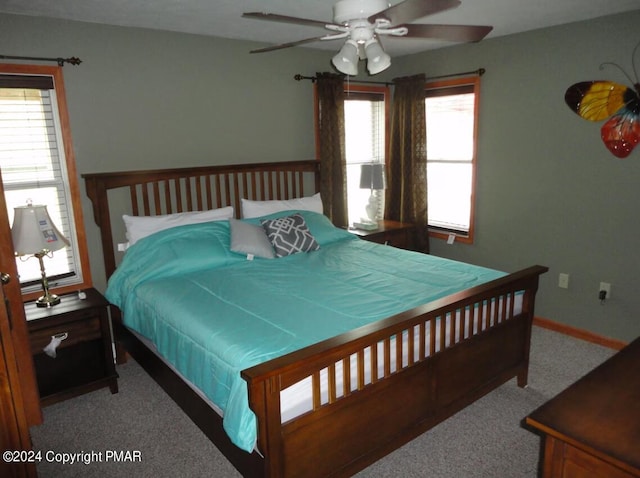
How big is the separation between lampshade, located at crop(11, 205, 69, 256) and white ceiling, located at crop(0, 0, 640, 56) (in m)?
1.16

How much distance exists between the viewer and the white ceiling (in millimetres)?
2637

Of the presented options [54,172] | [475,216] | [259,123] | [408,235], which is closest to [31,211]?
[54,172]

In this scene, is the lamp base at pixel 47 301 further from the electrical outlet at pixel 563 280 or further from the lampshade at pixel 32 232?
the electrical outlet at pixel 563 280

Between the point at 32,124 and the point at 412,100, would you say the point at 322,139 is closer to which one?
the point at 412,100

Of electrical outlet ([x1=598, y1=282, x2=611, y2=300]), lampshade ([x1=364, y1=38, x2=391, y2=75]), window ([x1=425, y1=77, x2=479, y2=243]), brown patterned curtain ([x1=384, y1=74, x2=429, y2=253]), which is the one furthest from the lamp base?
electrical outlet ([x1=598, y1=282, x2=611, y2=300])

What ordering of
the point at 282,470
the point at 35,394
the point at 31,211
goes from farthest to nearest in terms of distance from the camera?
the point at 31,211
the point at 35,394
the point at 282,470

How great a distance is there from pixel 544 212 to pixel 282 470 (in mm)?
2968

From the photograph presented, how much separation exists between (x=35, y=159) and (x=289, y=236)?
173cm

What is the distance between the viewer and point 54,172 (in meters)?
3.02

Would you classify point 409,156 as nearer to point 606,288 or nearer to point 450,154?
point 450,154

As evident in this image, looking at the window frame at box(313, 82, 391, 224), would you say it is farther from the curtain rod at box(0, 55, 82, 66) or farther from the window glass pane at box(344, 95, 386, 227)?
the curtain rod at box(0, 55, 82, 66)

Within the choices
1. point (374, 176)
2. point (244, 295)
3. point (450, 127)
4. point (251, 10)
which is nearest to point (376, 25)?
point (251, 10)

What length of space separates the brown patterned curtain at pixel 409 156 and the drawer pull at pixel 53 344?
315cm

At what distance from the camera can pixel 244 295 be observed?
2.52 meters
